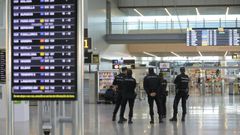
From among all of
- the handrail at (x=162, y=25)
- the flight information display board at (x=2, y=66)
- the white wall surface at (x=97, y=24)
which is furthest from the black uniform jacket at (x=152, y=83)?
the handrail at (x=162, y=25)

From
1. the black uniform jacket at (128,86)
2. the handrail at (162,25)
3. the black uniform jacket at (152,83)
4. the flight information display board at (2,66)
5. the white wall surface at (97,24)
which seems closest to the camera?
the black uniform jacket at (128,86)

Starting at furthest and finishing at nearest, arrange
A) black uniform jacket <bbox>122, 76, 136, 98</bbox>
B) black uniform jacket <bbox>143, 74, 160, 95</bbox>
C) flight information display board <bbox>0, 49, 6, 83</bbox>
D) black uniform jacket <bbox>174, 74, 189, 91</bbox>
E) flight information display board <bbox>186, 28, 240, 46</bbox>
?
flight information display board <bbox>186, 28, 240, 46</bbox>
flight information display board <bbox>0, 49, 6, 83</bbox>
black uniform jacket <bbox>174, 74, 189, 91</bbox>
black uniform jacket <bbox>143, 74, 160, 95</bbox>
black uniform jacket <bbox>122, 76, 136, 98</bbox>

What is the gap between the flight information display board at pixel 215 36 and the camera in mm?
26234

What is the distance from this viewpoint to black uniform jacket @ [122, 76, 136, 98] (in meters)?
14.9

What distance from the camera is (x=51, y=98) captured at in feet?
17.6

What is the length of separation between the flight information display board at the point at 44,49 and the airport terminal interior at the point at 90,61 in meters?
0.01

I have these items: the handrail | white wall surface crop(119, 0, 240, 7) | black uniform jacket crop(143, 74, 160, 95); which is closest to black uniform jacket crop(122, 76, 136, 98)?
black uniform jacket crop(143, 74, 160, 95)

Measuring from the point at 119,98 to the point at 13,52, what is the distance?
10316 mm

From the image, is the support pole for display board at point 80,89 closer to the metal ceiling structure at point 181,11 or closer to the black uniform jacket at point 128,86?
the black uniform jacket at point 128,86

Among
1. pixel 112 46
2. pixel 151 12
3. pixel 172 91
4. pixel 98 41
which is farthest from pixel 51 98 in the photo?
pixel 172 91

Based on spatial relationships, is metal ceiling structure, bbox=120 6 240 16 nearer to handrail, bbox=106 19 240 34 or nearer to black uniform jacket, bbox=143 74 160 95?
handrail, bbox=106 19 240 34

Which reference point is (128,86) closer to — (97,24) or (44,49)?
(44,49)

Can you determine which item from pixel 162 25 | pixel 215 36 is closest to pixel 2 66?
pixel 215 36

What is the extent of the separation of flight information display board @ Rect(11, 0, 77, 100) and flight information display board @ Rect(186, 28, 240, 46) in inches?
852
